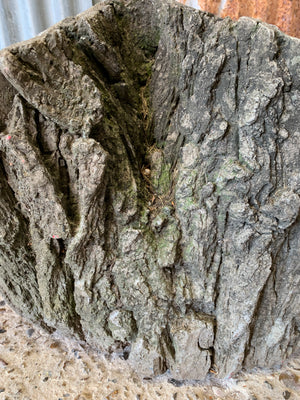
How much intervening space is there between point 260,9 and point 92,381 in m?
2.16

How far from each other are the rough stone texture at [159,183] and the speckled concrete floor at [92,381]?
7 centimetres

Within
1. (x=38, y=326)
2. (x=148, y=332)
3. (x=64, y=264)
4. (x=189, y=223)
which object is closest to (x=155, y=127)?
(x=189, y=223)

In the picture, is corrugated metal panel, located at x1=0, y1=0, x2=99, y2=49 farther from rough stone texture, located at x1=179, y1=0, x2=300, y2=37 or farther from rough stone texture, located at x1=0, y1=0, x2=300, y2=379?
rough stone texture, located at x1=0, y1=0, x2=300, y2=379

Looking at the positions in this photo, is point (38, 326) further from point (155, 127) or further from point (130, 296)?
point (155, 127)

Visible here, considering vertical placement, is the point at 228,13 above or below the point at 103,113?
above

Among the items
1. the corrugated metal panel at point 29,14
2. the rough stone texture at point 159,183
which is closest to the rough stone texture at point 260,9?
the rough stone texture at point 159,183

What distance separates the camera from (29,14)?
6.47 feet

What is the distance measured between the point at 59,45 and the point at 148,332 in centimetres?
128

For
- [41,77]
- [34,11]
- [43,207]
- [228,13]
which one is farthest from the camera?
[34,11]

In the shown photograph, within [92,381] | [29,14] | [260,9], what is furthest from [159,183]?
[29,14]

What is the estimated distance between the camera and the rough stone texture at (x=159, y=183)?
0.94m

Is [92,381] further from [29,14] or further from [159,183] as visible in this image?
[29,14]

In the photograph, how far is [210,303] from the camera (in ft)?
3.83

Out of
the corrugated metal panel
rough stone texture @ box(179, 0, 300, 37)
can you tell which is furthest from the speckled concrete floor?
the corrugated metal panel
